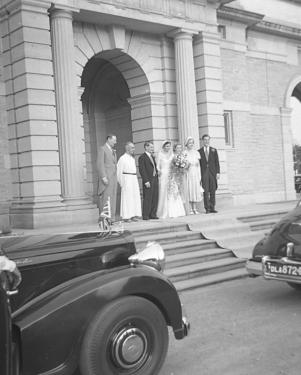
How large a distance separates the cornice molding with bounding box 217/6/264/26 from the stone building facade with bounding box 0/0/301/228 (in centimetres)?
4

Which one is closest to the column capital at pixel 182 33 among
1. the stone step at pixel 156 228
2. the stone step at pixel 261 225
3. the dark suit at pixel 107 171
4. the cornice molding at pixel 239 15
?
the cornice molding at pixel 239 15

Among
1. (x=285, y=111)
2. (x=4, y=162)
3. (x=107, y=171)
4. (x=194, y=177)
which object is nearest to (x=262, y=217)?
(x=194, y=177)

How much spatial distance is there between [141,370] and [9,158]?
8409 millimetres

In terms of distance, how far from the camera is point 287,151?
58.7ft

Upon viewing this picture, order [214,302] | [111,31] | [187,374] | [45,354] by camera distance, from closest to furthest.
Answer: [45,354] < [187,374] < [214,302] < [111,31]

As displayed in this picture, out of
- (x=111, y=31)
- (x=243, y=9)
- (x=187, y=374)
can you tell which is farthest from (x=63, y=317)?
(x=243, y=9)

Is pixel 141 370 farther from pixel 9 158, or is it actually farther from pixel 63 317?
pixel 9 158

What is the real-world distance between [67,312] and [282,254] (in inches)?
128

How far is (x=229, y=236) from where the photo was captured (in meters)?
9.59

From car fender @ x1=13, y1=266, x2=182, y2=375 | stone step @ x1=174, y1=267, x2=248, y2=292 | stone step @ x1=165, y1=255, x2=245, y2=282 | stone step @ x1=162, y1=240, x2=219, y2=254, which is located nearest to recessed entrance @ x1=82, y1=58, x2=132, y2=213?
stone step @ x1=162, y1=240, x2=219, y2=254

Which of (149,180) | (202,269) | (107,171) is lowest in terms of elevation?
(202,269)

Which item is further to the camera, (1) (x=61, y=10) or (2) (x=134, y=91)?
(2) (x=134, y=91)

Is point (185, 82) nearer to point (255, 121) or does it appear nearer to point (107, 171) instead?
point (107, 171)

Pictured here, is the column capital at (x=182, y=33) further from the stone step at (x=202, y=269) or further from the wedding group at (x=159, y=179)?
the stone step at (x=202, y=269)
